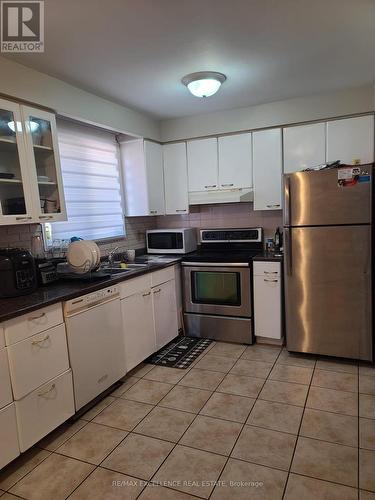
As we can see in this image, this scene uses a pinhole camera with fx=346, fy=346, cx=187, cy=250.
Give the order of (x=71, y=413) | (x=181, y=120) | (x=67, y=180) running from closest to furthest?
(x=71, y=413)
(x=67, y=180)
(x=181, y=120)

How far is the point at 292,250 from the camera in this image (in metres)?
3.03

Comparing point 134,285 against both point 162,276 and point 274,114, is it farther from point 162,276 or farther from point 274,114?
point 274,114

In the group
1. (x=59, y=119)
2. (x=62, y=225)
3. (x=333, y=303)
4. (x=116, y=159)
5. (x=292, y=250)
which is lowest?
(x=333, y=303)

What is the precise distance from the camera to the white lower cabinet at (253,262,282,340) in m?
3.32

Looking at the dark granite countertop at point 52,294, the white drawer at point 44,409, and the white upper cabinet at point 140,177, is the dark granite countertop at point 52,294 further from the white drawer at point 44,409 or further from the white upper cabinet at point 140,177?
the white upper cabinet at point 140,177

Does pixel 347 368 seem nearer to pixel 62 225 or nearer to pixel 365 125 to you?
pixel 365 125

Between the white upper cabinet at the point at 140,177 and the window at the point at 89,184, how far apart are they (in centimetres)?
9

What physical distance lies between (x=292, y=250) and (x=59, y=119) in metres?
2.35

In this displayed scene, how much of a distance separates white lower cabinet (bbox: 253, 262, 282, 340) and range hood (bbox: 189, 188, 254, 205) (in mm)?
748

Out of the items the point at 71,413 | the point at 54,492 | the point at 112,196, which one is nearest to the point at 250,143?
the point at 112,196

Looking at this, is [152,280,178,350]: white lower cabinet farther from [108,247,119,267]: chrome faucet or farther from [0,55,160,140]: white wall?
[0,55,160,140]: white wall

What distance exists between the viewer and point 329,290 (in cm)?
296

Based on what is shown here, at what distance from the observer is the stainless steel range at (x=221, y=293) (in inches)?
136

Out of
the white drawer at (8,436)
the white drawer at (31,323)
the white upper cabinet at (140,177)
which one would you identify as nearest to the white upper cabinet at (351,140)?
the white upper cabinet at (140,177)
